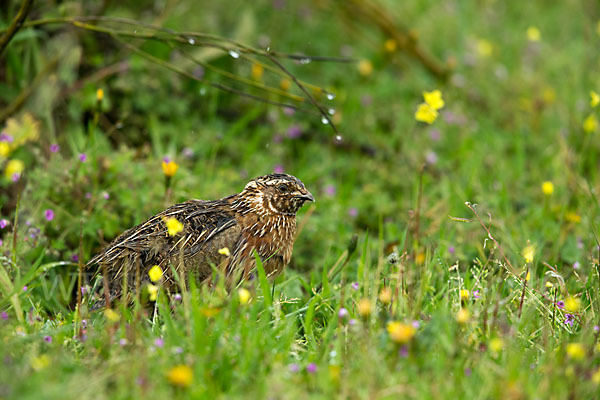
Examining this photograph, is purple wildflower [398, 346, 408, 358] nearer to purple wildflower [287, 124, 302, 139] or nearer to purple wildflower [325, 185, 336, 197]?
purple wildflower [325, 185, 336, 197]

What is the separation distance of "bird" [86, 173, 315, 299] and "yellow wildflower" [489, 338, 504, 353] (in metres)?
1.33

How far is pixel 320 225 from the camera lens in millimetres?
5312

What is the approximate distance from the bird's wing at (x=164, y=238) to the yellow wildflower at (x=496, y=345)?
1.70m

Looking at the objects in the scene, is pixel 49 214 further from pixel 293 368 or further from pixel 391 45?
pixel 391 45

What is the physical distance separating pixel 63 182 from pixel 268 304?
6.59 feet

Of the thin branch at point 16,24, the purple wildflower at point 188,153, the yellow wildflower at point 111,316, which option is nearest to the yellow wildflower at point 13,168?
the thin branch at point 16,24

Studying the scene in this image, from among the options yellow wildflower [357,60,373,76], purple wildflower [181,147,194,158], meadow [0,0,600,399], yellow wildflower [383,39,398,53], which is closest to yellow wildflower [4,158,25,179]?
meadow [0,0,600,399]

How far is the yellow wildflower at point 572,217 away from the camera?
5213mm

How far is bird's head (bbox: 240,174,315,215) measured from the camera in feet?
14.4

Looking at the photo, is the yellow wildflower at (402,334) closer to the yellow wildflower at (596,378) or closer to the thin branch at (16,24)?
the yellow wildflower at (596,378)

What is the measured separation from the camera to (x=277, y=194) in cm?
443

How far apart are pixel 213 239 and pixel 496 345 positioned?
1.75 meters

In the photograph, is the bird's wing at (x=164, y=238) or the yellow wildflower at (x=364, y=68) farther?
the yellow wildflower at (x=364, y=68)

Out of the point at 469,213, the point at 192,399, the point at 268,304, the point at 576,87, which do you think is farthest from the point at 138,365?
the point at 576,87
